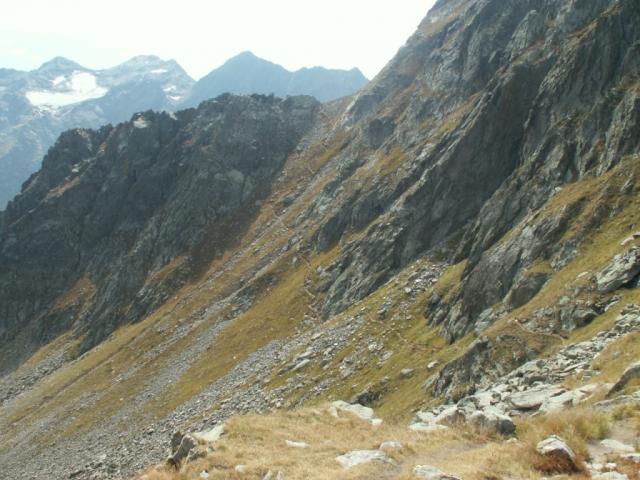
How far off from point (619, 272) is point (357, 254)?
54012 millimetres

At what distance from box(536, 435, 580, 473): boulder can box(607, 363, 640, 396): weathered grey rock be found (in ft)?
16.5

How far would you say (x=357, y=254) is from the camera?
279 ft

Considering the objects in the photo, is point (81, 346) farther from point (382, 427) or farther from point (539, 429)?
point (539, 429)

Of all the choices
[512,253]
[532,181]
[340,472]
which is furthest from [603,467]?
[532,181]

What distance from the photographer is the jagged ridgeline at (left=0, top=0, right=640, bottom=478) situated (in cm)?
4253

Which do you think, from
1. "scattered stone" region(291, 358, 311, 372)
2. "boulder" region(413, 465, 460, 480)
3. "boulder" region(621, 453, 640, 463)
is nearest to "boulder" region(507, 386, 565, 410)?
"boulder" region(621, 453, 640, 463)

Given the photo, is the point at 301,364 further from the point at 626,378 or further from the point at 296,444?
the point at 626,378

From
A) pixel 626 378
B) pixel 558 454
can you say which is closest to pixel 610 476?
pixel 558 454

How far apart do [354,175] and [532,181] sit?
2487 inches

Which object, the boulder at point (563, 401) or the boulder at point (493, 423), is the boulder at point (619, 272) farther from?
the boulder at point (493, 423)

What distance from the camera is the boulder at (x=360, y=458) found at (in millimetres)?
17203

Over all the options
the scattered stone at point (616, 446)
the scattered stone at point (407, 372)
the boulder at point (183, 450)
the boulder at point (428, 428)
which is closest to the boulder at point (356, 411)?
the boulder at point (428, 428)

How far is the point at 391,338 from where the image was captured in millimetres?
56906

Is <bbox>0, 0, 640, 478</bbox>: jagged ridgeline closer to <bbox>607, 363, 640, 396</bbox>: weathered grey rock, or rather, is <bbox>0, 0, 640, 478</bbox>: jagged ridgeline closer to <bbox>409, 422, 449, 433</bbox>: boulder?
<bbox>409, 422, 449, 433</bbox>: boulder
